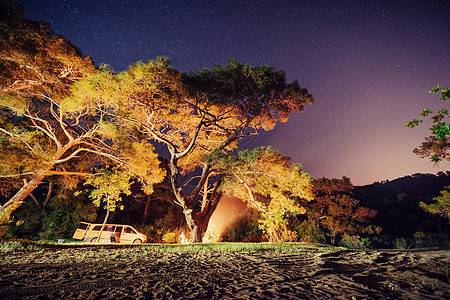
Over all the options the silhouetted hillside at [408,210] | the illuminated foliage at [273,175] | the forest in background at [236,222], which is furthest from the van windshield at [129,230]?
the silhouetted hillside at [408,210]

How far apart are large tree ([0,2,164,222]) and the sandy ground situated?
4592mm

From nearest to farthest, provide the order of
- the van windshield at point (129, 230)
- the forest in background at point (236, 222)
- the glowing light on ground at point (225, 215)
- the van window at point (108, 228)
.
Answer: the van window at point (108, 228)
the van windshield at point (129, 230)
the forest in background at point (236, 222)
the glowing light on ground at point (225, 215)

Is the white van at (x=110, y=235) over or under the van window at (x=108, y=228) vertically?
under

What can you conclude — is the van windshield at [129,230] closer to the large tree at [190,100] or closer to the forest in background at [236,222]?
the forest in background at [236,222]

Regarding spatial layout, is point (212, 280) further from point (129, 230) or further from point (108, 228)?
point (108, 228)

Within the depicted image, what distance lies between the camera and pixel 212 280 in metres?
2.79

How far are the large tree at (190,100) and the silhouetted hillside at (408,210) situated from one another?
1350 centimetres

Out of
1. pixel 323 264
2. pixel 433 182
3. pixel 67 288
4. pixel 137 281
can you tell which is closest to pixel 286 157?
pixel 323 264

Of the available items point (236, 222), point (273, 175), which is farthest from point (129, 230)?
point (273, 175)

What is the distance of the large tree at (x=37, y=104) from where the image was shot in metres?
6.23

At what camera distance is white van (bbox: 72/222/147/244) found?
36.5 feet

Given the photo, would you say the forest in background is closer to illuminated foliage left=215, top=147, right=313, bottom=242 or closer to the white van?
the white van

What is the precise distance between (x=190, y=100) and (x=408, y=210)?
26193 millimetres

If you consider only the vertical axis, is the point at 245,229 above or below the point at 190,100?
below
